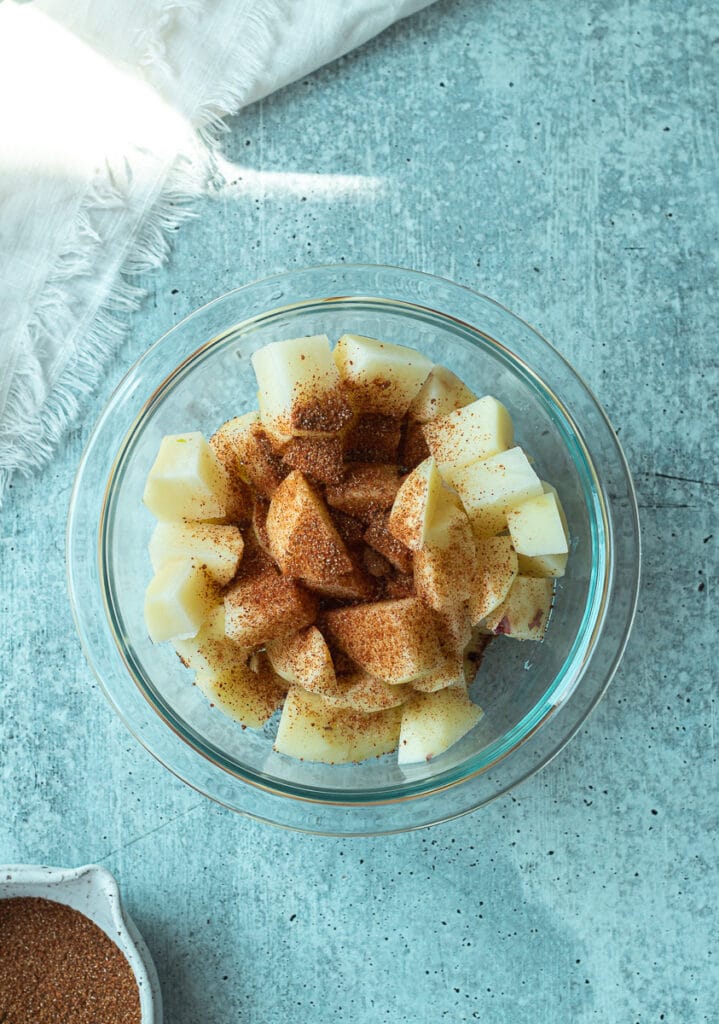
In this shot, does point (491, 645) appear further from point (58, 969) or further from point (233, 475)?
point (58, 969)

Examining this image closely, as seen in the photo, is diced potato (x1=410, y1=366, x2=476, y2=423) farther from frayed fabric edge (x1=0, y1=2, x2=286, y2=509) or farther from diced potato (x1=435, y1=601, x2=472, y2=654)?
frayed fabric edge (x1=0, y1=2, x2=286, y2=509)

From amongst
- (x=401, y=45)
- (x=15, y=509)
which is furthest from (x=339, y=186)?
(x=15, y=509)

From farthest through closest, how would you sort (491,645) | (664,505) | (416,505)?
(664,505), (491,645), (416,505)

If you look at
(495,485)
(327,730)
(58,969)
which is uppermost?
(495,485)

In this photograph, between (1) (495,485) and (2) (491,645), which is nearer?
(1) (495,485)

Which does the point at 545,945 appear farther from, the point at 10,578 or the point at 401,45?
the point at 401,45

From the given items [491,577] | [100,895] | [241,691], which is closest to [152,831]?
[100,895]

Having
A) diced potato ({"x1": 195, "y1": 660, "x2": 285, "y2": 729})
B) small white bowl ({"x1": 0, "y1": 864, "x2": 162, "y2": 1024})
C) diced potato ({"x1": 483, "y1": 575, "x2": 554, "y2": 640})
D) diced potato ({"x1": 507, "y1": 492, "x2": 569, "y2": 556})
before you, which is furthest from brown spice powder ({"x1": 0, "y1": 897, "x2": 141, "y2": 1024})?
diced potato ({"x1": 507, "y1": 492, "x2": 569, "y2": 556})

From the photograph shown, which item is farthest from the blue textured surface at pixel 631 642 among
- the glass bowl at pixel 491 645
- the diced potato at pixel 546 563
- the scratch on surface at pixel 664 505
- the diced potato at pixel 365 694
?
the diced potato at pixel 365 694
